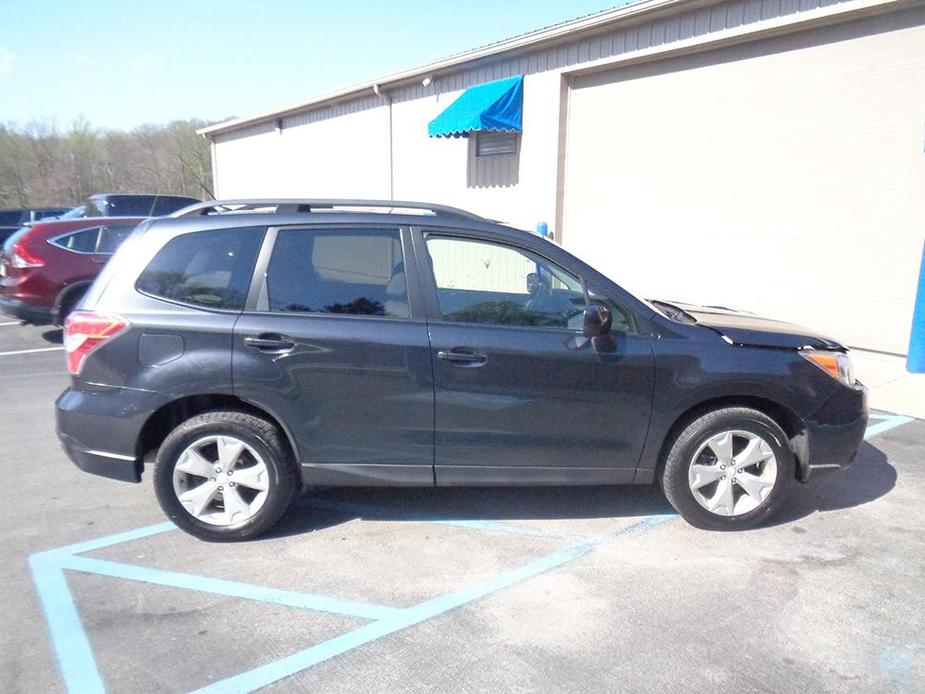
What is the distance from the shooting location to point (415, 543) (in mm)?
4008

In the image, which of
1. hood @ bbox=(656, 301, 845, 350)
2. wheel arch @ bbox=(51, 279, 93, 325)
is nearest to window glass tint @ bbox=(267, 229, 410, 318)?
hood @ bbox=(656, 301, 845, 350)

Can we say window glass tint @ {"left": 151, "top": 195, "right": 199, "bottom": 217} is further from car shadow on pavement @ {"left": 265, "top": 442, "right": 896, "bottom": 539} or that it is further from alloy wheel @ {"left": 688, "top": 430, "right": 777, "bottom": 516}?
alloy wheel @ {"left": 688, "top": 430, "right": 777, "bottom": 516}

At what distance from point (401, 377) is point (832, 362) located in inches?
96.0

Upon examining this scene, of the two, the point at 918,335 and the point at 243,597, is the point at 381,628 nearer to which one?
the point at 243,597

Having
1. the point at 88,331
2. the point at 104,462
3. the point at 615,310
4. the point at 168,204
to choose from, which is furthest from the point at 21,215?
the point at 615,310

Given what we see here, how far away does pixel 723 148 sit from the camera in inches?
362

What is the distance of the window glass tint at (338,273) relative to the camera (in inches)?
155

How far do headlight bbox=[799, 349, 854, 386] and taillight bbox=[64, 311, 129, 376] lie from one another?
3722 millimetres

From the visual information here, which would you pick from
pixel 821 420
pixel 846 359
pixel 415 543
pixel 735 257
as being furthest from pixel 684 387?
pixel 735 257

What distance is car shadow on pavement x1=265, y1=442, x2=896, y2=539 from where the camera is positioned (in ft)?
14.3

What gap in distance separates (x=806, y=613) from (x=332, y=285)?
2.81 meters

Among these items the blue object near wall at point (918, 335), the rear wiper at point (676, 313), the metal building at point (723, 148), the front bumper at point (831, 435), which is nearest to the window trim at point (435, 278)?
the rear wiper at point (676, 313)

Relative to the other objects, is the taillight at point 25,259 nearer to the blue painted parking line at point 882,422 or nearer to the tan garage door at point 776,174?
the tan garage door at point 776,174

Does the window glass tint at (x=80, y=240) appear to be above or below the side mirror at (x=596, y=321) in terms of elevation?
above
